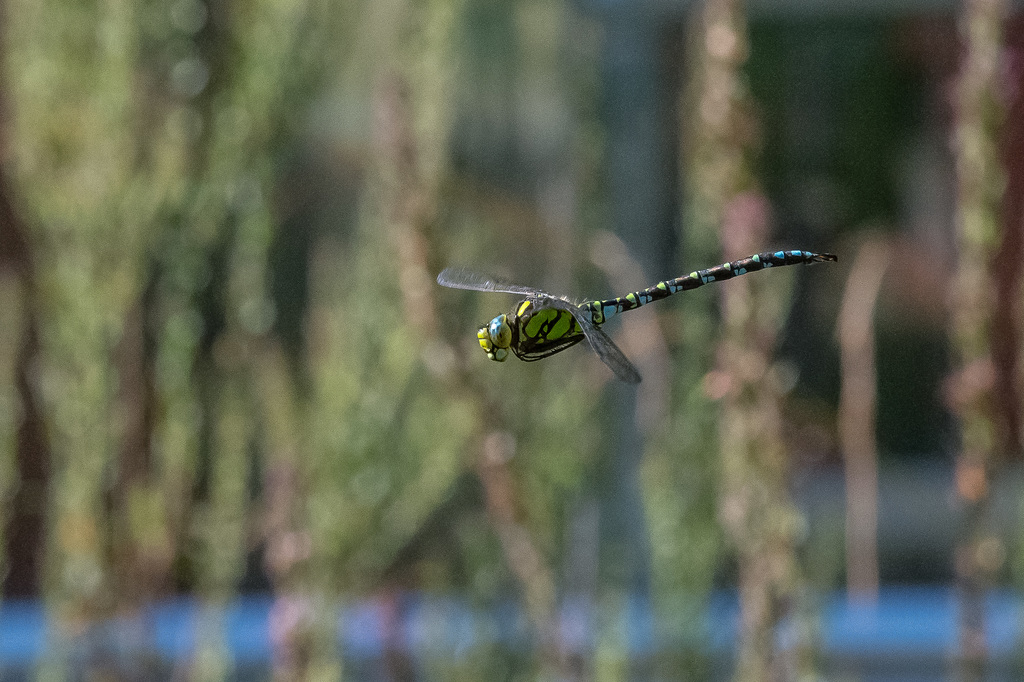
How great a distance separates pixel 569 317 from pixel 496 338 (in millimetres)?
26

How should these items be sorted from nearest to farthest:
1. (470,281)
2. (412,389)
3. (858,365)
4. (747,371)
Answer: (470,281) < (747,371) < (858,365) < (412,389)

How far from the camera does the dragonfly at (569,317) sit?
312 mm

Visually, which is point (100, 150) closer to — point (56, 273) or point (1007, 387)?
point (56, 273)

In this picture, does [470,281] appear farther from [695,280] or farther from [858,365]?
[858,365]

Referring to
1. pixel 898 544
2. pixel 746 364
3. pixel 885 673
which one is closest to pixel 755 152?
pixel 746 364

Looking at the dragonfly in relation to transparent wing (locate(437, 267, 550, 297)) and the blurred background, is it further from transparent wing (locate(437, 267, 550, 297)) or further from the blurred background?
the blurred background

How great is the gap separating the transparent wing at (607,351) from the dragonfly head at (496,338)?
2 cm

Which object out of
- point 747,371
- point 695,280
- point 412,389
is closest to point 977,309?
point 747,371

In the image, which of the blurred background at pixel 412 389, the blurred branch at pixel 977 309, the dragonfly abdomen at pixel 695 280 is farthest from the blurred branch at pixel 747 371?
the dragonfly abdomen at pixel 695 280

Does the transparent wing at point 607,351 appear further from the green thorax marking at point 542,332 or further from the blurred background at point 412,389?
the blurred background at point 412,389

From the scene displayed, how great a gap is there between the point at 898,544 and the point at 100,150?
5.18ft

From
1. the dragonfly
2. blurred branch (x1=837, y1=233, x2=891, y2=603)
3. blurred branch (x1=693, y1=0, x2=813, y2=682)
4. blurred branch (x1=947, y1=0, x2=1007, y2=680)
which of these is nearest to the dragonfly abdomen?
the dragonfly

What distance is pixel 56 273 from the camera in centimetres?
87

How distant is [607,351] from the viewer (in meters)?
0.31
